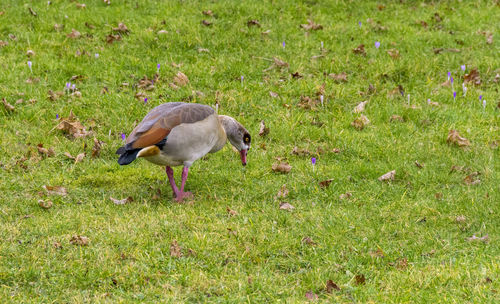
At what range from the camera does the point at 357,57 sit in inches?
444

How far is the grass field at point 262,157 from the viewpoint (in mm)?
5621

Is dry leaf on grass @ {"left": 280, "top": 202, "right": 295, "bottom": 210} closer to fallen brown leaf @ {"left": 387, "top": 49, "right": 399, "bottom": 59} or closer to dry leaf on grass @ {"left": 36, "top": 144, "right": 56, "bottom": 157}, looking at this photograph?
dry leaf on grass @ {"left": 36, "top": 144, "right": 56, "bottom": 157}

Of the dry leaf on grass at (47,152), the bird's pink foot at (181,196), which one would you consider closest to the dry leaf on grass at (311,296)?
the bird's pink foot at (181,196)

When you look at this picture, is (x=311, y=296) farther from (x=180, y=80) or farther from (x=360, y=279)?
(x=180, y=80)

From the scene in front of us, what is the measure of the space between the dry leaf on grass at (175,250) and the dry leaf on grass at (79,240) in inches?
31.4

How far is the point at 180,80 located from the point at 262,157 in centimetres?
247

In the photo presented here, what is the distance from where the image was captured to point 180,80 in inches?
404

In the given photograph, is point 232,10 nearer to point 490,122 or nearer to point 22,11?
point 22,11

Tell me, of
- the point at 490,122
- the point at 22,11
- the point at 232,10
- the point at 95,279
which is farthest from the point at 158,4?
the point at 95,279

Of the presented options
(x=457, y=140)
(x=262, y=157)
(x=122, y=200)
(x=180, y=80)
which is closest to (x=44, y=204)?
(x=122, y=200)

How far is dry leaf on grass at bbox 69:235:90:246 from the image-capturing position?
20.1ft

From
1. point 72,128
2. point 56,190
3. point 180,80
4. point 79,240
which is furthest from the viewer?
Answer: point 180,80

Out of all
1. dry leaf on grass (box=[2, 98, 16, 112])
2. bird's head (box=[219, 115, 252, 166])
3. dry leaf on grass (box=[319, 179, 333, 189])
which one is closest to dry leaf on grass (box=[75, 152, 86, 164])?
dry leaf on grass (box=[2, 98, 16, 112])

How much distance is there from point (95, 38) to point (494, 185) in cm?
715
